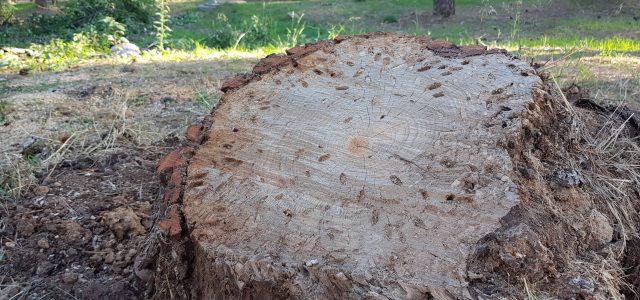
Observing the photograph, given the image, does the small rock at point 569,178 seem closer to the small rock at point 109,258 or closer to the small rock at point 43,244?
the small rock at point 109,258

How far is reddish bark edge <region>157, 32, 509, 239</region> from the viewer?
158 cm

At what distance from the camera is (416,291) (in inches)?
50.0

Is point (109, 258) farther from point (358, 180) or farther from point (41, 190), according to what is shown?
point (358, 180)

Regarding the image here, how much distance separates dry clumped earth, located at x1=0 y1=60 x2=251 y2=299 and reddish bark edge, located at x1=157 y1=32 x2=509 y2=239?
1.53 feet

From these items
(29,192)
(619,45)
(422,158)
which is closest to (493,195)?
(422,158)

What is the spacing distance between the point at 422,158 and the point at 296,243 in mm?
480

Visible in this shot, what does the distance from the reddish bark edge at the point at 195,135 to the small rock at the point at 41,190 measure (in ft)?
3.44

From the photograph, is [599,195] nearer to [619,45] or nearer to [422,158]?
[422,158]

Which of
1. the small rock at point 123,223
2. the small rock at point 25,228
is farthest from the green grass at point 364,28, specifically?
the small rock at point 25,228

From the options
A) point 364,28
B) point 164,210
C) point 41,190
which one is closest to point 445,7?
point 364,28

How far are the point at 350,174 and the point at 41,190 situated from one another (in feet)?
5.49

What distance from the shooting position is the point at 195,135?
1.86m

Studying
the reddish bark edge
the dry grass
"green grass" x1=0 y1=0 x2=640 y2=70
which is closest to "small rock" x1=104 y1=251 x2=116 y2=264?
the reddish bark edge

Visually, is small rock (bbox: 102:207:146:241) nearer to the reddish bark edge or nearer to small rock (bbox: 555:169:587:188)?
the reddish bark edge
